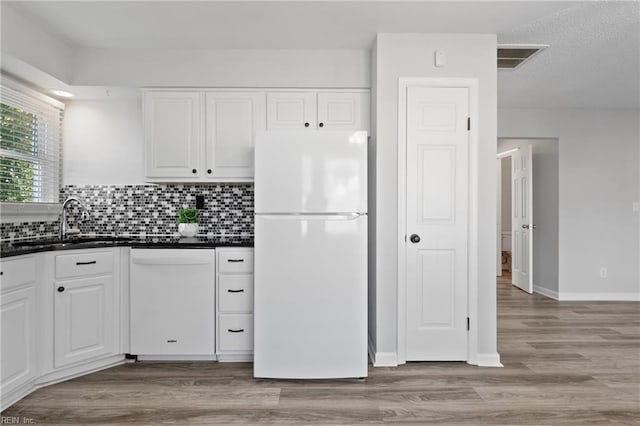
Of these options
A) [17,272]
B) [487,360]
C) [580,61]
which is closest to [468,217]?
[487,360]

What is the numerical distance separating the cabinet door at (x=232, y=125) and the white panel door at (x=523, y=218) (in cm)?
407

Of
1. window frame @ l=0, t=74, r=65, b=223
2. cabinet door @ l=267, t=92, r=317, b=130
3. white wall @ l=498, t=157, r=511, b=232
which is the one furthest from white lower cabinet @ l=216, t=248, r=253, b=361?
white wall @ l=498, t=157, r=511, b=232

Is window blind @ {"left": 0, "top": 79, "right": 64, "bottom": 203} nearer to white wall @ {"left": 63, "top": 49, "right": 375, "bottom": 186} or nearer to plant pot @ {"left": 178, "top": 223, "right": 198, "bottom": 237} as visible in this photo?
white wall @ {"left": 63, "top": 49, "right": 375, "bottom": 186}

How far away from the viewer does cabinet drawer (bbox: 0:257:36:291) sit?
2150 millimetres

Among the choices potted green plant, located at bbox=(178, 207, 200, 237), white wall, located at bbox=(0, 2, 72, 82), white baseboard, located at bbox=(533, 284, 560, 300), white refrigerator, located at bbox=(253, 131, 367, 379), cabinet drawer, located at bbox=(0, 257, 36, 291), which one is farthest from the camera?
white baseboard, located at bbox=(533, 284, 560, 300)

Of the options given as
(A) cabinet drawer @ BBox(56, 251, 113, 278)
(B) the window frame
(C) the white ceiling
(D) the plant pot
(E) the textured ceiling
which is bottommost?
A: (A) cabinet drawer @ BBox(56, 251, 113, 278)

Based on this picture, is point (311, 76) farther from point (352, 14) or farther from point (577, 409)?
point (577, 409)

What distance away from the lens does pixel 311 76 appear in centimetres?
321

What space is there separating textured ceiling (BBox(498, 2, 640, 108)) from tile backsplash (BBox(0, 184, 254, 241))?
246cm

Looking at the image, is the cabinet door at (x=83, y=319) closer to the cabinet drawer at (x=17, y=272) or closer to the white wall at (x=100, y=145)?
the cabinet drawer at (x=17, y=272)

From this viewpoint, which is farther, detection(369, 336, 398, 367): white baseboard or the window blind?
the window blind

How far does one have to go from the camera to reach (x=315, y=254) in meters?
2.62

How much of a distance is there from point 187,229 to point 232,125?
0.95 meters

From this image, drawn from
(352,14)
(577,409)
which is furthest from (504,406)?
(352,14)
